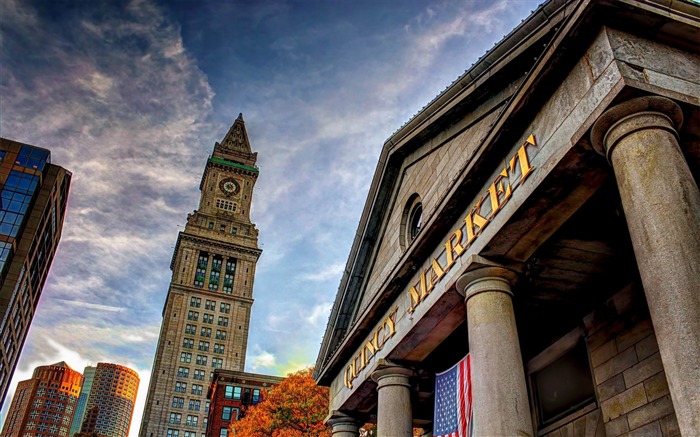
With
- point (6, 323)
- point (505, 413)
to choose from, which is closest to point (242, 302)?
point (6, 323)

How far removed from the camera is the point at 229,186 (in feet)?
485

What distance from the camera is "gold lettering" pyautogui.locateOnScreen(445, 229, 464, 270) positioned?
11.8 m

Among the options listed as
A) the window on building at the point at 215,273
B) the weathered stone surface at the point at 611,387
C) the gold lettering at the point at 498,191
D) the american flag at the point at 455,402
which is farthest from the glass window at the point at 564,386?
the window on building at the point at 215,273

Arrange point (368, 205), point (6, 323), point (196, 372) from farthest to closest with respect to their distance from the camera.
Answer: point (196, 372) < point (6, 323) < point (368, 205)

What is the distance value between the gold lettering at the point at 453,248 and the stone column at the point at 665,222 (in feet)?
13.4

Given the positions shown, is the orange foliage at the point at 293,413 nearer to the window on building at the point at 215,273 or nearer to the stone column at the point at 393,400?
the stone column at the point at 393,400

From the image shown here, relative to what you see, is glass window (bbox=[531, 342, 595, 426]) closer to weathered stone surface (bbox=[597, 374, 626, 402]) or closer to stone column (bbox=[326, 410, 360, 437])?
weathered stone surface (bbox=[597, 374, 626, 402])

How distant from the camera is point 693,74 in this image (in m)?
8.41

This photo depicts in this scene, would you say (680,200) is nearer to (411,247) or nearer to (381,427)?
(411,247)

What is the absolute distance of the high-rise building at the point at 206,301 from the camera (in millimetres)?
106375

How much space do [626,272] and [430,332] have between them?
14.7 feet

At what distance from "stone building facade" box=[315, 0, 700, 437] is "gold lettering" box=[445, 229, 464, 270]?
0.16ft

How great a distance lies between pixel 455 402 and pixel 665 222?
6.71m

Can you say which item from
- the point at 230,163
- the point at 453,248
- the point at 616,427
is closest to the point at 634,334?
the point at 616,427
